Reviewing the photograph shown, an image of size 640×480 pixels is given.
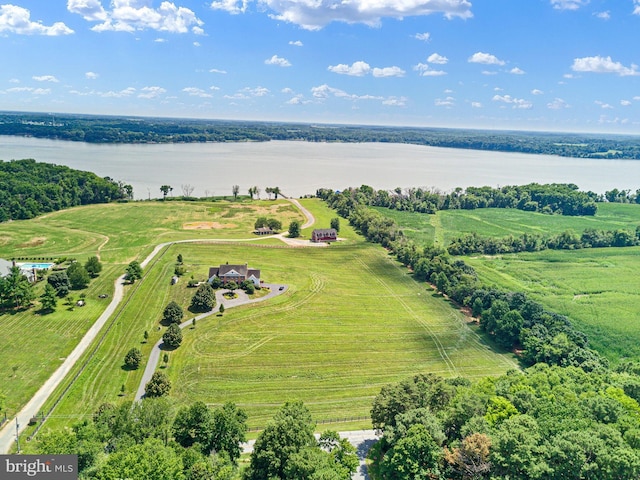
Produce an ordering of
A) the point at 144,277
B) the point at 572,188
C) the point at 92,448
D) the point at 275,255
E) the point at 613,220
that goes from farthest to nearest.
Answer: the point at 572,188 < the point at 613,220 < the point at 275,255 < the point at 144,277 < the point at 92,448

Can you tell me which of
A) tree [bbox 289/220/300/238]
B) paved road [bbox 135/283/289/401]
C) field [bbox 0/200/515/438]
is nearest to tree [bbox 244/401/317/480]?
field [bbox 0/200/515/438]

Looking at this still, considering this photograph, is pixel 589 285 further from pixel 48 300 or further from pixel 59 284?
pixel 59 284

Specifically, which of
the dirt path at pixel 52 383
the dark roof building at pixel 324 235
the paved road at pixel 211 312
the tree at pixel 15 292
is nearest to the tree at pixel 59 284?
the tree at pixel 15 292

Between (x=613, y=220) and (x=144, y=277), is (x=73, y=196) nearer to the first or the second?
(x=144, y=277)

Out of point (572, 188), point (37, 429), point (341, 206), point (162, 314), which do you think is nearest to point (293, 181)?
point (341, 206)

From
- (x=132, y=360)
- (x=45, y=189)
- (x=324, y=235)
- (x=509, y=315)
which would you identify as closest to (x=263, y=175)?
(x=45, y=189)

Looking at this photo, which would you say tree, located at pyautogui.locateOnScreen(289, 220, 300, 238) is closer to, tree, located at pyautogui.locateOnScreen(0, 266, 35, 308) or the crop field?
the crop field

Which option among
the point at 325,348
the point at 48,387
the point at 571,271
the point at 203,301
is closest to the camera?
the point at 48,387
